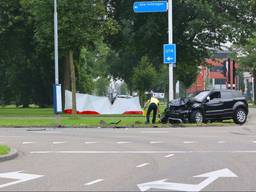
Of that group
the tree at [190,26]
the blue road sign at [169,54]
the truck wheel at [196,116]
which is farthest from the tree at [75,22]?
the truck wheel at [196,116]

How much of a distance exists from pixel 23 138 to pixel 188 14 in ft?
70.5

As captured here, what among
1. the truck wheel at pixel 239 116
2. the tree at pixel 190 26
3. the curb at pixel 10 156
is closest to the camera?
the curb at pixel 10 156

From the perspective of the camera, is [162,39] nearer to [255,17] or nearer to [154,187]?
[255,17]

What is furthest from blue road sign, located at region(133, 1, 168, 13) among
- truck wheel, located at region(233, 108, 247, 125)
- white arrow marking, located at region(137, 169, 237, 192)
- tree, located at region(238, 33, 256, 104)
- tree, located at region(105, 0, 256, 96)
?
tree, located at region(238, 33, 256, 104)

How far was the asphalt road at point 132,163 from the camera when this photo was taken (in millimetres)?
10531

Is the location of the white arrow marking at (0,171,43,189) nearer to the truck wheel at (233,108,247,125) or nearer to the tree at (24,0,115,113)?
the truck wheel at (233,108,247,125)

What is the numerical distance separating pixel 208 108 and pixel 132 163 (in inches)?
638

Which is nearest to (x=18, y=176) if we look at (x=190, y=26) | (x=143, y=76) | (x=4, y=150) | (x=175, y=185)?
(x=175, y=185)

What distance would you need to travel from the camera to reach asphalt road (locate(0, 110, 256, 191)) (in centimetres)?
1053

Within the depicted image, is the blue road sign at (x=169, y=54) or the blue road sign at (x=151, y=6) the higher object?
the blue road sign at (x=151, y=6)

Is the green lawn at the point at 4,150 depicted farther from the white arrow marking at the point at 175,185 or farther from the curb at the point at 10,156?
the white arrow marking at the point at 175,185

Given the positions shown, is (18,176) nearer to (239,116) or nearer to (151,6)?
(151,6)

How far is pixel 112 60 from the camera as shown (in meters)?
74.2

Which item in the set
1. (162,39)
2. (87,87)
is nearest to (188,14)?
(162,39)
